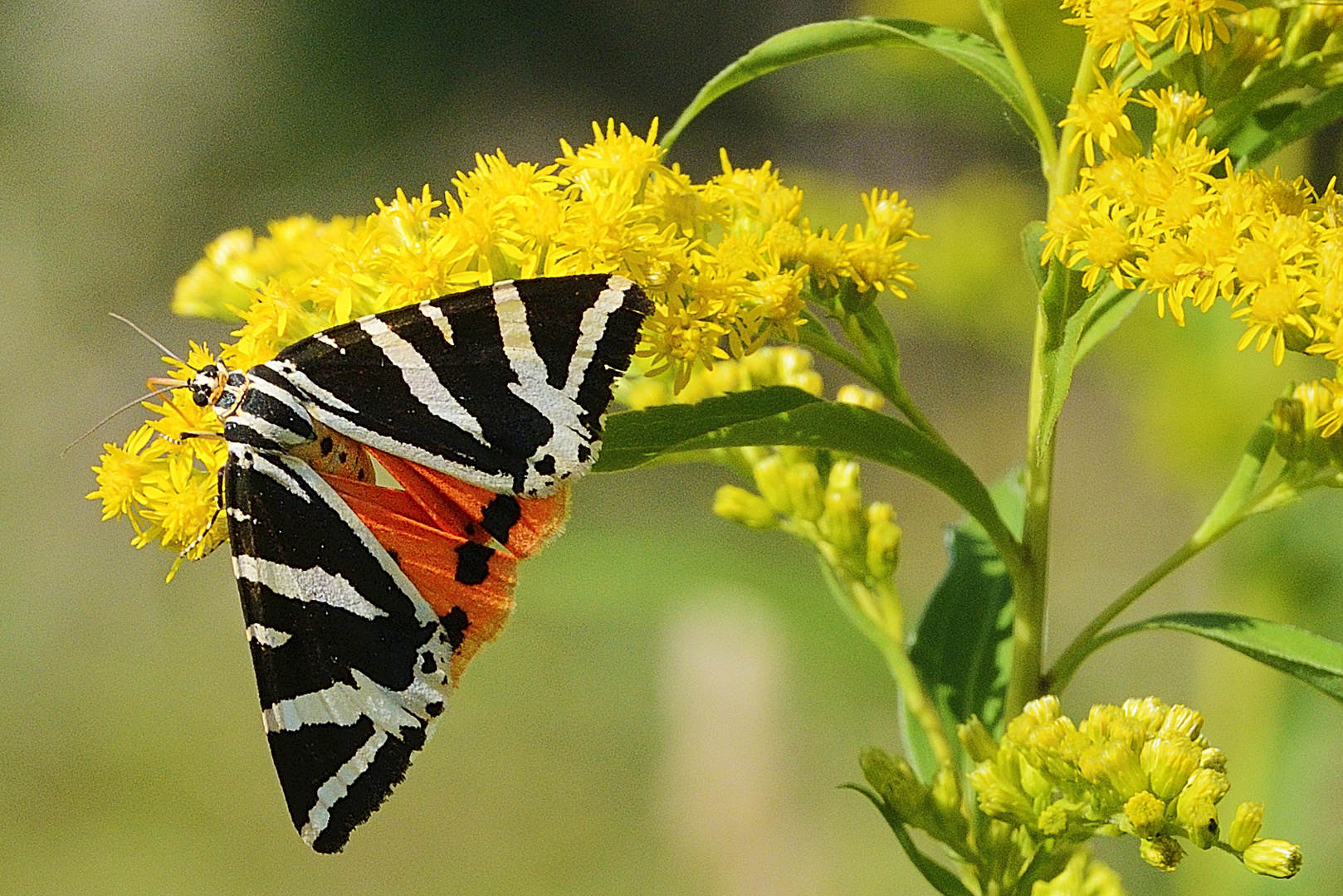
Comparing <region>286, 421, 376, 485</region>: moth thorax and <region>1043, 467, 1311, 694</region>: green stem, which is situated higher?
<region>286, 421, 376, 485</region>: moth thorax

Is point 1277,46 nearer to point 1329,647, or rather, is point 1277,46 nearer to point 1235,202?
point 1235,202

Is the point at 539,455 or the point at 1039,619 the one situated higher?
the point at 539,455

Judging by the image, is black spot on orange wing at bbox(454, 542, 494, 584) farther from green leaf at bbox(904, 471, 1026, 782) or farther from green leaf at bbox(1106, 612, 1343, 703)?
green leaf at bbox(1106, 612, 1343, 703)

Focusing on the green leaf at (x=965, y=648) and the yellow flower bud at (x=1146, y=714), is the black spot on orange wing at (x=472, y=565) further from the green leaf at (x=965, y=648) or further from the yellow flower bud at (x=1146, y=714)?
the yellow flower bud at (x=1146, y=714)

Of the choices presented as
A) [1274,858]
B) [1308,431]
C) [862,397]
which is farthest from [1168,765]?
[862,397]

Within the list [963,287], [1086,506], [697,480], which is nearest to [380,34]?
[697,480]

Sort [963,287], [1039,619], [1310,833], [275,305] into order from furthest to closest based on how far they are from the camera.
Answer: [963,287] < [1310,833] < [275,305] < [1039,619]

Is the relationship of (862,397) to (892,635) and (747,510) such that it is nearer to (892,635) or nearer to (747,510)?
(747,510)

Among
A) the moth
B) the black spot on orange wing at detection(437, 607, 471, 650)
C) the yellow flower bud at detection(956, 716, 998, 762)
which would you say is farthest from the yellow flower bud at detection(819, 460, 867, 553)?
the black spot on orange wing at detection(437, 607, 471, 650)
